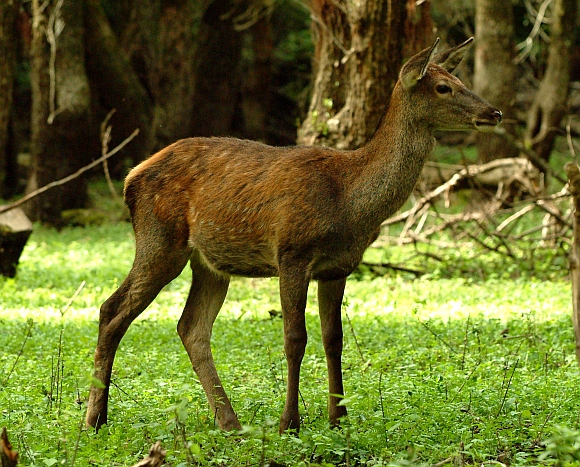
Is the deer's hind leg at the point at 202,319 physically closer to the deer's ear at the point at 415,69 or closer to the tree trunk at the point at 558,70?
the deer's ear at the point at 415,69

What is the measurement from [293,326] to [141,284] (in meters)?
1.14

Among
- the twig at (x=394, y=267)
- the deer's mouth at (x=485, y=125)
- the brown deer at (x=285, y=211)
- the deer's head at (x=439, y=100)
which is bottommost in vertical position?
the twig at (x=394, y=267)

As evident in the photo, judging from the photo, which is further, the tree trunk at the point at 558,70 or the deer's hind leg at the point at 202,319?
the tree trunk at the point at 558,70

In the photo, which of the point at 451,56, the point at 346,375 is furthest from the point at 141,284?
the point at 451,56

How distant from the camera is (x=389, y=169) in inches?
246

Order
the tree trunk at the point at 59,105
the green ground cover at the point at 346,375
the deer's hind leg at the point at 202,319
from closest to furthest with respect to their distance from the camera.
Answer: the green ground cover at the point at 346,375, the deer's hind leg at the point at 202,319, the tree trunk at the point at 59,105

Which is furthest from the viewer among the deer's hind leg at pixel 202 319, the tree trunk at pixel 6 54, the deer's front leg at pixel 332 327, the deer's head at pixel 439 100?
the tree trunk at pixel 6 54

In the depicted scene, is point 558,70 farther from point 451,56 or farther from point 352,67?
point 451,56

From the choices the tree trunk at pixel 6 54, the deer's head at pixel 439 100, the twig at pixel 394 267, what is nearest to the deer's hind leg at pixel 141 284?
the deer's head at pixel 439 100

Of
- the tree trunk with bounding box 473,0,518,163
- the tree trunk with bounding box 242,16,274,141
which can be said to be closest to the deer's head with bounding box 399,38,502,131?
the tree trunk with bounding box 473,0,518,163

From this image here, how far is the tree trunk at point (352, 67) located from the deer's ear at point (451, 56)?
4.11 m

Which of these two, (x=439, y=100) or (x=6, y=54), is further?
(x=6, y=54)

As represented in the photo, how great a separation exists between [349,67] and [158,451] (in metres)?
7.67

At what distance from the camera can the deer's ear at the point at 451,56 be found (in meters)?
6.59
